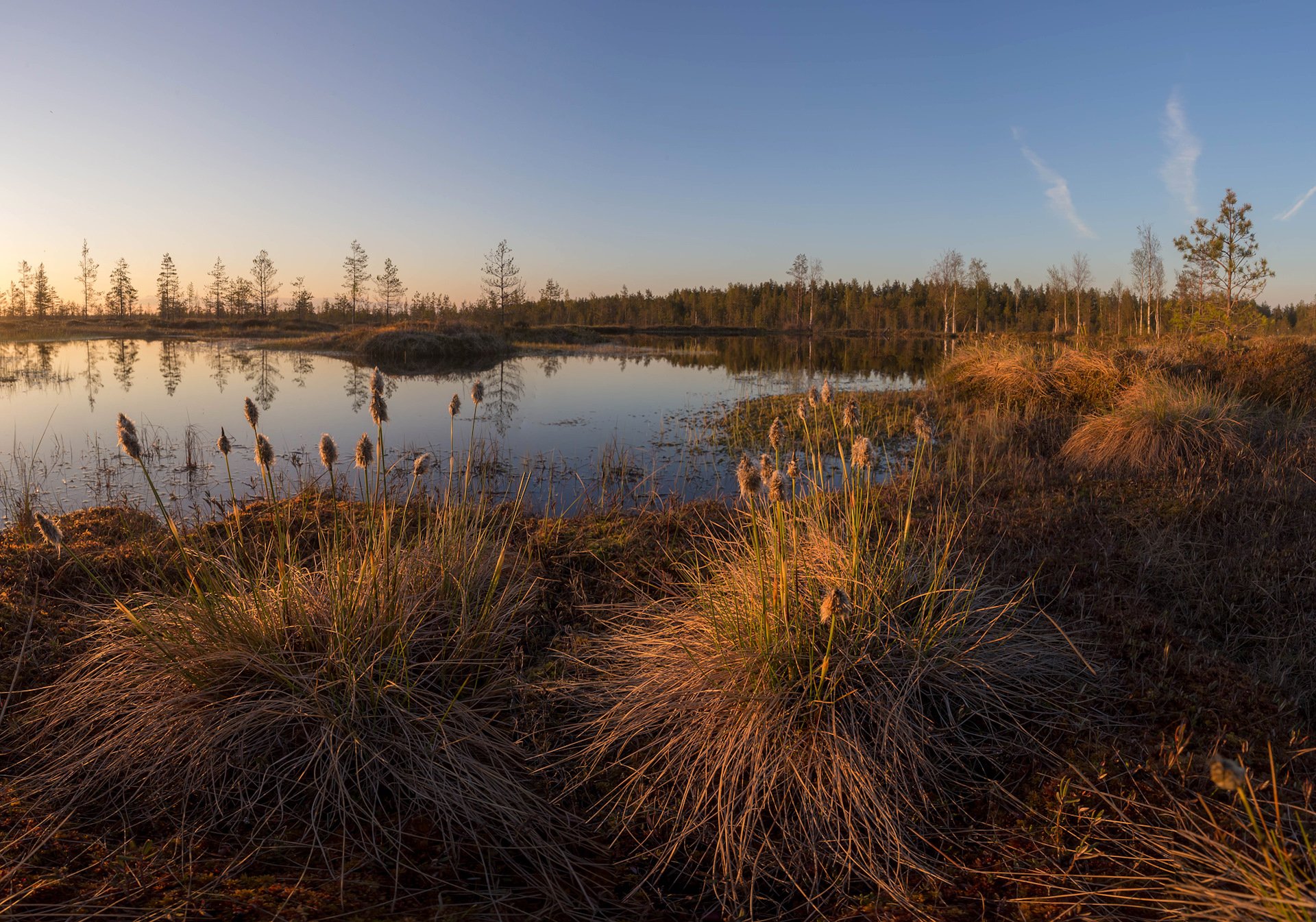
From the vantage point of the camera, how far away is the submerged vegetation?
6.76 feet

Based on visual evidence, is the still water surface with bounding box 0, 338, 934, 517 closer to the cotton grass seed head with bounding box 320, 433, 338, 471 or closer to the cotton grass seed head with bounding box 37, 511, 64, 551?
the cotton grass seed head with bounding box 37, 511, 64, 551

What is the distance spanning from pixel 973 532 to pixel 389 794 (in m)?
4.43

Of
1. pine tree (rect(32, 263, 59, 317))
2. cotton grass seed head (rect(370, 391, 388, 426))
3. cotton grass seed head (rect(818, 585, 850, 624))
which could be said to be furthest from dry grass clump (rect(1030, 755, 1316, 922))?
pine tree (rect(32, 263, 59, 317))

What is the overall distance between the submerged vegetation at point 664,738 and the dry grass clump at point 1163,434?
118 inches

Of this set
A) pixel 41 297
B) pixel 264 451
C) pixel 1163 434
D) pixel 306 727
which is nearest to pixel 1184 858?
pixel 306 727

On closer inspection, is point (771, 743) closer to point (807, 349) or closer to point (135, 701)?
point (135, 701)

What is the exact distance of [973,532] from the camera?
5078 mm

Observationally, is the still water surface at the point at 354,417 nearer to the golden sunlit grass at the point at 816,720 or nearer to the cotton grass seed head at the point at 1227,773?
Answer: the golden sunlit grass at the point at 816,720

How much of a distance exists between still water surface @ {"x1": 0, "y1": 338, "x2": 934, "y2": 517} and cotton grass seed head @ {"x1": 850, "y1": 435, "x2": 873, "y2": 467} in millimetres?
3050

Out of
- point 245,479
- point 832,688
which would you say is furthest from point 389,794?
point 245,479

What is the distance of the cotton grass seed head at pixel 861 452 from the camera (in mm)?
2803

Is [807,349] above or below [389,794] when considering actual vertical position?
above

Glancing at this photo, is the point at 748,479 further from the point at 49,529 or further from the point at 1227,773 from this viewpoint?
the point at 49,529

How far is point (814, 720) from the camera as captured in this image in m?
2.60
